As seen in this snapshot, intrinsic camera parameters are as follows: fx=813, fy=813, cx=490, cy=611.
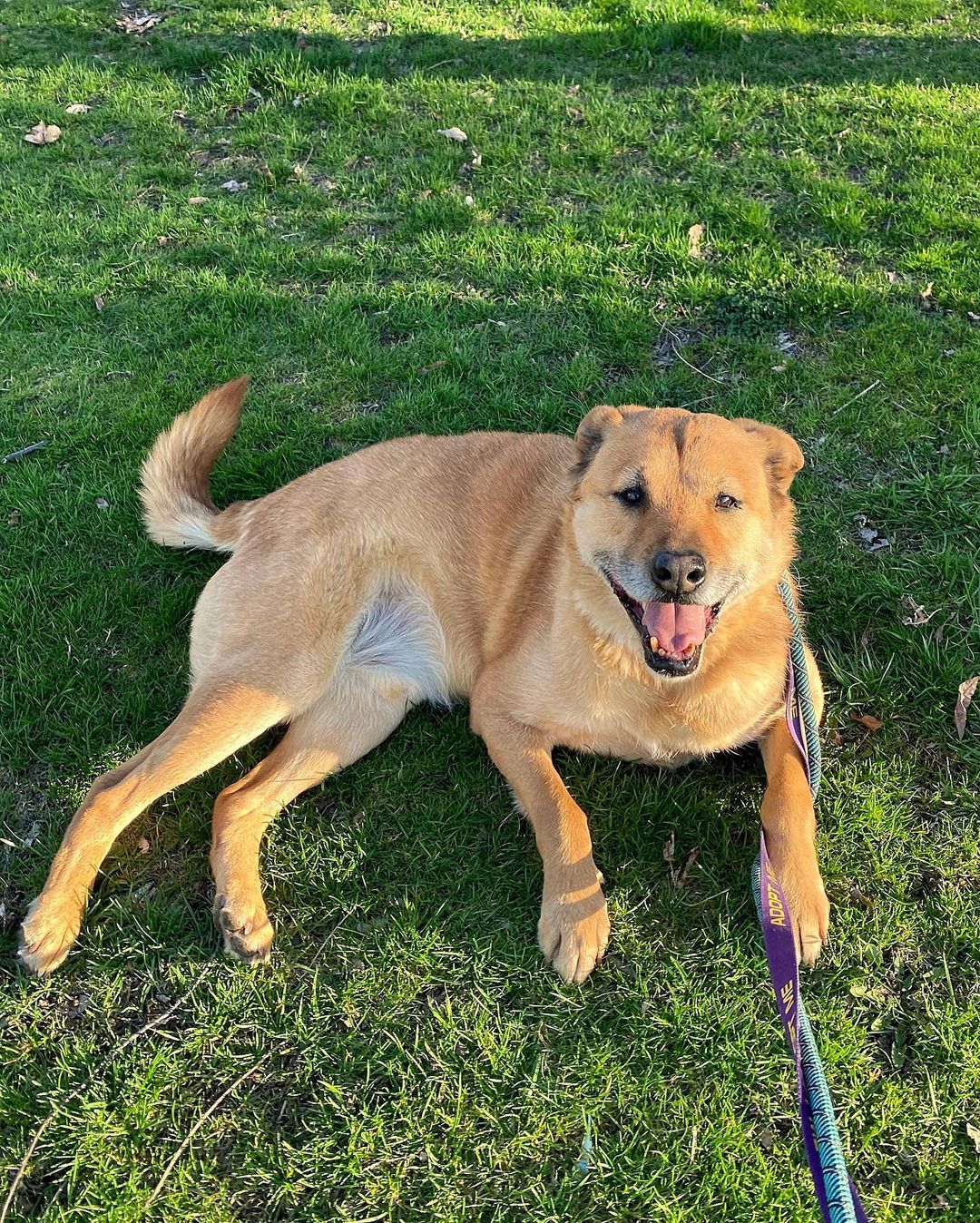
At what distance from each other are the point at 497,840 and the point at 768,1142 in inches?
50.9

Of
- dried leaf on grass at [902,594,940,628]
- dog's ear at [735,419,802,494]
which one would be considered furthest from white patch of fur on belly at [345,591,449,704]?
dried leaf on grass at [902,594,940,628]

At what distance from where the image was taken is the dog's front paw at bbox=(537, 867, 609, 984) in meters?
2.72

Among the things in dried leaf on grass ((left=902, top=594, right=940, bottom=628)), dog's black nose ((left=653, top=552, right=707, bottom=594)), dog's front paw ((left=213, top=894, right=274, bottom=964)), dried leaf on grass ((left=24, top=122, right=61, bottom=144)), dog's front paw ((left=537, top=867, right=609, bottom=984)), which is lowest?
dog's front paw ((left=213, top=894, right=274, bottom=964))

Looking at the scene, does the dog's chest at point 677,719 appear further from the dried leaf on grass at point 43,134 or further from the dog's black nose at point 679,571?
the dried leaf on grass at point 43,134

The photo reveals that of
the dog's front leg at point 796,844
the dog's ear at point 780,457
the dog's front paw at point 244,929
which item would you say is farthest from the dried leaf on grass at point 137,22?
the dog's front leg at point 796,844

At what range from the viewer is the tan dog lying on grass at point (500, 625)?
2.77 m

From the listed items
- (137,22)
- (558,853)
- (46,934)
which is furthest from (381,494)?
(137,22)

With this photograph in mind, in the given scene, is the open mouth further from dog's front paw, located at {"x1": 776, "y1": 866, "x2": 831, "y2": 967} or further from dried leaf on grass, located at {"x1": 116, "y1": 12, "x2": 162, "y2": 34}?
dried leaf on grass, located at {"x1": 116, "y1": 12, "x2": 162, "y2": 34}

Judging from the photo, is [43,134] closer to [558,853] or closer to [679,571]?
[679,571]

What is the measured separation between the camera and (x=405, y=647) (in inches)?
142

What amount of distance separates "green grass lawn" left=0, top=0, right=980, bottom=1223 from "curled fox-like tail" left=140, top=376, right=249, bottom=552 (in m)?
0.26

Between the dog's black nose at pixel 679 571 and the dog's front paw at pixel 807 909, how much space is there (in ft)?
3.44

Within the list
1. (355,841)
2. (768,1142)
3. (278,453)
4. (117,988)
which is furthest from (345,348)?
(768,1142)

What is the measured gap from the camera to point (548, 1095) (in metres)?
2.54
